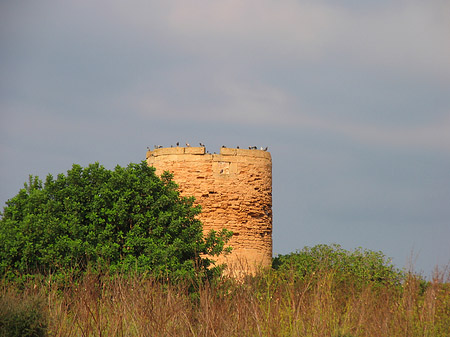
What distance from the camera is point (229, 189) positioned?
19172 millimetres

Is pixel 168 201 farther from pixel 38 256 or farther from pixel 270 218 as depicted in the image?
pixel 270 218

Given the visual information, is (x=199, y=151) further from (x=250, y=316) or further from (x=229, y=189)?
(x=250, y=316)

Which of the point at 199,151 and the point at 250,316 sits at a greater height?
the point at 199,151

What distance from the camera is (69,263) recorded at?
583 inches

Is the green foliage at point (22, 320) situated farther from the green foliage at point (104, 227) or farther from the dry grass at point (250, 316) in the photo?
the green foliage at point (104, 227)

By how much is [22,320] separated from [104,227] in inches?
261

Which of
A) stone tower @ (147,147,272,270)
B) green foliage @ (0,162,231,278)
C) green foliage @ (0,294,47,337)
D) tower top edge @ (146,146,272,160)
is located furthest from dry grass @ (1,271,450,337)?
tower top edge @ (146,146,272,160)

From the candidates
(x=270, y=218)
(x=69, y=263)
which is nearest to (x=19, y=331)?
(x=69, y=263)

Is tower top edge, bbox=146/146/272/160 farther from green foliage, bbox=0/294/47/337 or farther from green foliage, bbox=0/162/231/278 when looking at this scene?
green foliage, bbox=0/294/47/337

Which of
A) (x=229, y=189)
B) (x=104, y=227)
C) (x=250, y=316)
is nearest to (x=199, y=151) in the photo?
(x=229, y=189)

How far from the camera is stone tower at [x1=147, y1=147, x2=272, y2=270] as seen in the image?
19.0 meters

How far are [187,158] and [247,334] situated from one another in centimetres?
1133

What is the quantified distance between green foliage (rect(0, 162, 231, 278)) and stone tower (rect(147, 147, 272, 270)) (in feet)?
7.87

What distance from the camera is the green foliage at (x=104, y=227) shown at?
14.7 metres
